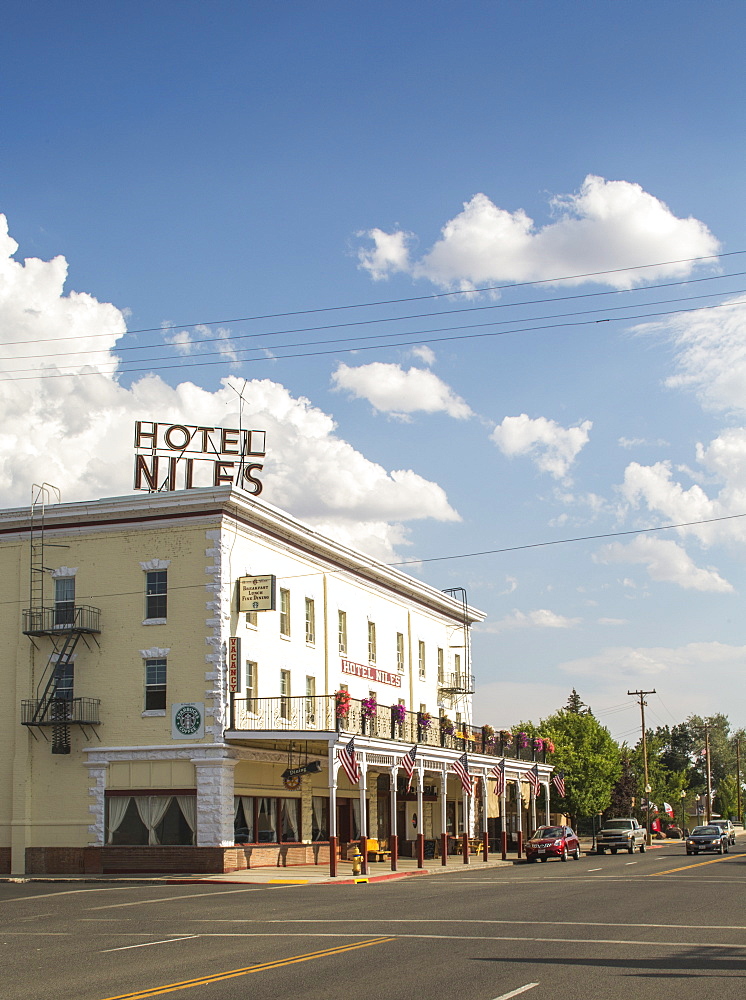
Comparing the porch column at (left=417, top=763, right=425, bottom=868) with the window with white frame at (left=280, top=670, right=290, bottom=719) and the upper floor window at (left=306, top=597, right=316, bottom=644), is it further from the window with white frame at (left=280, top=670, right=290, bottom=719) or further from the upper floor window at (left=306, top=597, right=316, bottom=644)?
the upper floor window at (left=306, top=597, right=316, bottom=644)

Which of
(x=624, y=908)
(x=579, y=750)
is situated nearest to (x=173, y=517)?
(x=624, y=908)

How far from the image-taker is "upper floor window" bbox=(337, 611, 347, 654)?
47.5 meters

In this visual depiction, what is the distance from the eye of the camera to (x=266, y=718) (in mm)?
40062

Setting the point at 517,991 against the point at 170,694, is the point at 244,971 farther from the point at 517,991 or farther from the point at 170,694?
the point at 170,694

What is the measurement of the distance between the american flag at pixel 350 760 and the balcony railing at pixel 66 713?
8.62m

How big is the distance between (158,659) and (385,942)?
2402 cm

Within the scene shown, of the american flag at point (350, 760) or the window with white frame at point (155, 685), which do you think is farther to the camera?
the window with white frame at point (155, 685)

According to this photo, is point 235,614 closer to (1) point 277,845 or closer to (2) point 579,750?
(1) point 277,845

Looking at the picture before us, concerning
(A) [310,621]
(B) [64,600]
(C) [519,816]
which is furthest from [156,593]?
(C) [519,816]

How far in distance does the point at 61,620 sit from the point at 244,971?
2835 centimetres

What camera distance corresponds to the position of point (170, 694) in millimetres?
38531

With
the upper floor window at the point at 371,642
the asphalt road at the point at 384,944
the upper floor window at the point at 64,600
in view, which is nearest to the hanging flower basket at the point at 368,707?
the upper floor window at the point at 371,642

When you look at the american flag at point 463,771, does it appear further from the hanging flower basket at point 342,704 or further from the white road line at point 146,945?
the white road line at point 146,945

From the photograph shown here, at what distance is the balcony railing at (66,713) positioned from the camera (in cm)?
3883
